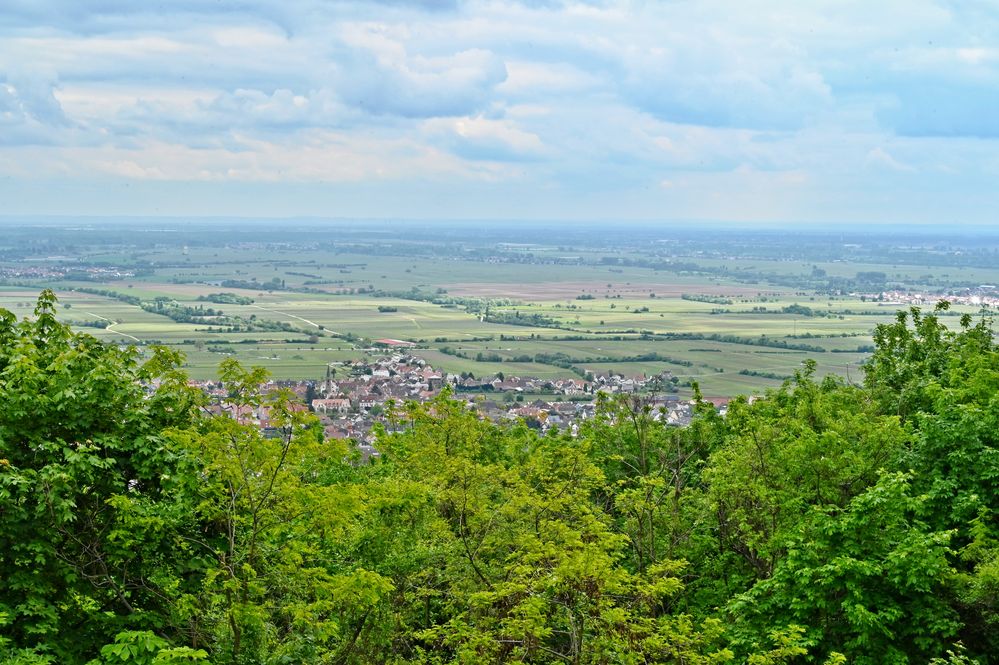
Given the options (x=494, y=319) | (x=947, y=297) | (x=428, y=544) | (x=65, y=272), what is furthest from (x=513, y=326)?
(x=428, y=544)

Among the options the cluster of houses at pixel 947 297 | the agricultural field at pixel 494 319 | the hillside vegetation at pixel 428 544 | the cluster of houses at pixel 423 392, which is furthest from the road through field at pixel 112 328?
the cluster of houses at pixel 947 297

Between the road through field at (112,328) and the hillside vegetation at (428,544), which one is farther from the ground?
the hillside vegetation at (428,544)

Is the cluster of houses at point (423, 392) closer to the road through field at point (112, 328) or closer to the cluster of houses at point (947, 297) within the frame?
the road through field at point (112, 328)

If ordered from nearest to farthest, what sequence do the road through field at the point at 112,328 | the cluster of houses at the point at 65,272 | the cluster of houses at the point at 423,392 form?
the cluster of houses at the point at 423,392 < the road through field at the point at 112,328 < the cluster of houses at the point at 65,272

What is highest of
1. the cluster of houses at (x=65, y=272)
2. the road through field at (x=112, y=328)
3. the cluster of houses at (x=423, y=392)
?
the cluster of houses at (x=65, y=272)

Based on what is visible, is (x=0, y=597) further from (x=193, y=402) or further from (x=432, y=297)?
(x=432, y=297)

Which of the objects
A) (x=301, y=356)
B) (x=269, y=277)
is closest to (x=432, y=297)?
(x=269, y=277)

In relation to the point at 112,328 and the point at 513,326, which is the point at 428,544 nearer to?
the point at 112,328
